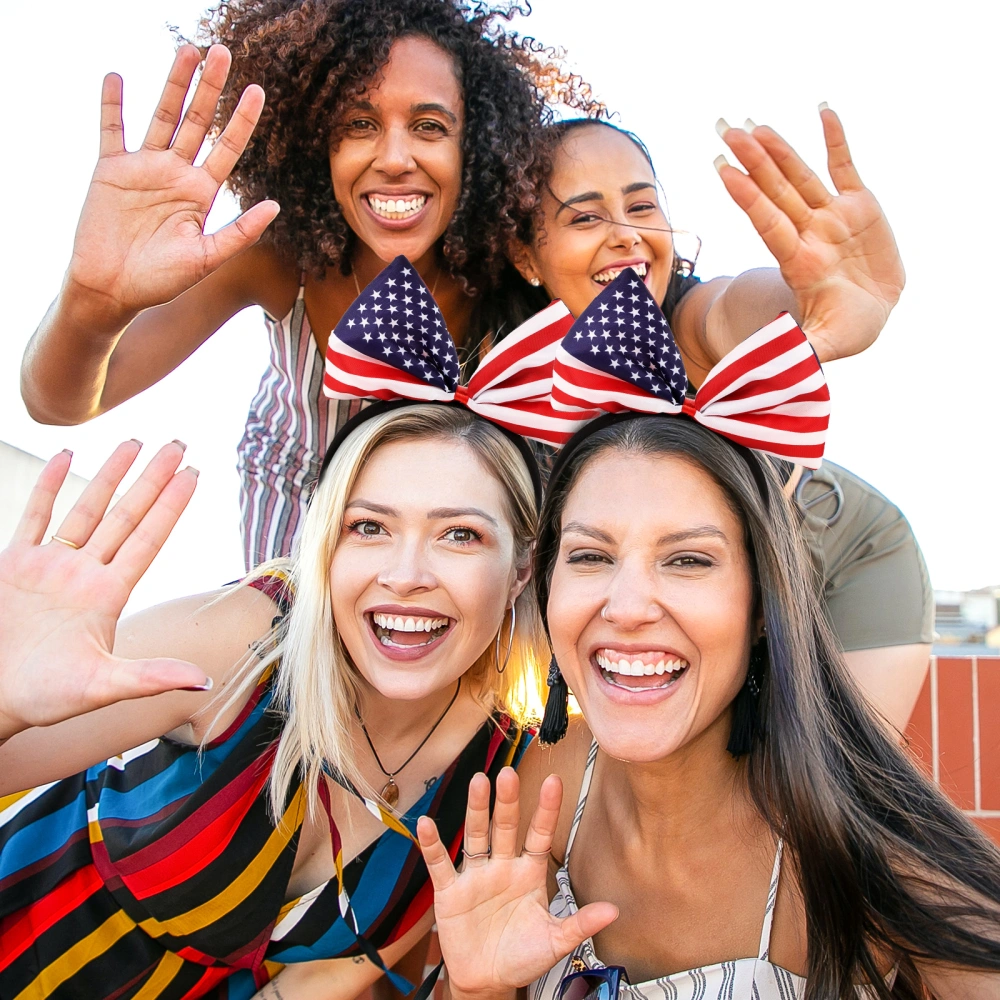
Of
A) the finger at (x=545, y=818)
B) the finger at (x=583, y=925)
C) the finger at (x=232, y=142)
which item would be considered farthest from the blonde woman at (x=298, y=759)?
the finger at (x=232, y=142)

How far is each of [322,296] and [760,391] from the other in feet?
5.44

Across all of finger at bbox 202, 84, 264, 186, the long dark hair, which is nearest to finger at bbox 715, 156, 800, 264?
the long dark hair

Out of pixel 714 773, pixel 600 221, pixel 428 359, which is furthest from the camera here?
pixel 600 221

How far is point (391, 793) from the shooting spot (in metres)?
2.62

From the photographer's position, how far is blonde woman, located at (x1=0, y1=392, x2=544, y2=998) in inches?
95.0

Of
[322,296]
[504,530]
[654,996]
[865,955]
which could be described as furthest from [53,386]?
[865,955]

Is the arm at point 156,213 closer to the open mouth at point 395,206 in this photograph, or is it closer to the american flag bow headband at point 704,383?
the open mouth at point 395,206

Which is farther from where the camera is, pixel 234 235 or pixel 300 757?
pixel 300 757

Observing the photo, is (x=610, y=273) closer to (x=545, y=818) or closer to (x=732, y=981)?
(x=545, y=818)

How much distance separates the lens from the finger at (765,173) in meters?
2.34

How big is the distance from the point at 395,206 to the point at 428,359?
0.63 metres

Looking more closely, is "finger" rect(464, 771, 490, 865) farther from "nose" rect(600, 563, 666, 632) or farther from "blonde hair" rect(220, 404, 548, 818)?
"blonde hair" rect(220, 404, 548, 818)

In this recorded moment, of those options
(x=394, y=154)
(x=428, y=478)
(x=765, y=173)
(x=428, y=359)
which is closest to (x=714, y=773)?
(x=428, y=478)

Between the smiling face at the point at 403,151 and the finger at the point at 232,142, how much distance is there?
1.98 feet
